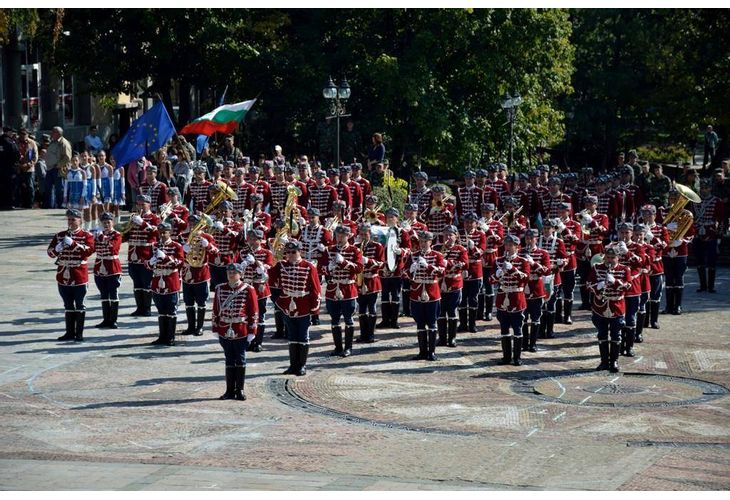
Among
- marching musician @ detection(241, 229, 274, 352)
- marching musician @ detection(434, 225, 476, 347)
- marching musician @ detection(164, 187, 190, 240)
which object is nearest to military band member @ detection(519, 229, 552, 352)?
marching musician @ detection(434, 225, 476, 347)

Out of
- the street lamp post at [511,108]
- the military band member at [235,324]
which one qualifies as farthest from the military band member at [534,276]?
the street lamp post at [511,108]

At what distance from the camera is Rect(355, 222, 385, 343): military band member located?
23047mm

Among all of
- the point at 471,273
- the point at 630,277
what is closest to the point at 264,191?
the point at 471,273

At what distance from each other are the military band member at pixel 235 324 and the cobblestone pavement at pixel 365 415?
31cm

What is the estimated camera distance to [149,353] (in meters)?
21.9

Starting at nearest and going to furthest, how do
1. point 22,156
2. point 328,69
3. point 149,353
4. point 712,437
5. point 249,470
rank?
point 249,470 < point 712,437 < point 149,353 < point 22,156 < point 328,69

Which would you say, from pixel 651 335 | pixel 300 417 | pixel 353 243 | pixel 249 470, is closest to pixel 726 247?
pixel 651 335

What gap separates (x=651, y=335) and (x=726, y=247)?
9.04 meters

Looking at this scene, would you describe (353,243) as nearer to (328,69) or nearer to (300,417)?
(300,417)

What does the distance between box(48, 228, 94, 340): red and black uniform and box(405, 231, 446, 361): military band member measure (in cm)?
523

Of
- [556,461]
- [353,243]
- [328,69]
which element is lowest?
[556,461]

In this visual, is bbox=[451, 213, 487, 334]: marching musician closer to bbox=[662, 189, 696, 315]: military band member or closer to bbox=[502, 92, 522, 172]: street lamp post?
bbox=[662, 189, 696, 315]: military band member

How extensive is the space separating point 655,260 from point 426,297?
180 inches

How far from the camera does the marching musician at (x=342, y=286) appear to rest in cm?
2175
